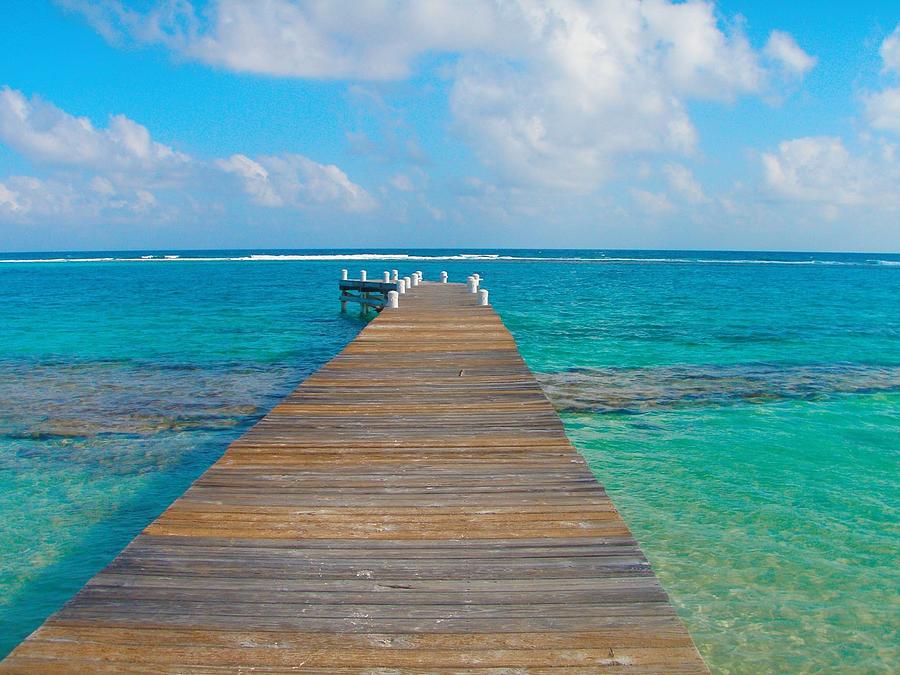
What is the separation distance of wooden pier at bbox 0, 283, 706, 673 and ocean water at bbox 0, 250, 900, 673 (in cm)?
Answer: 204

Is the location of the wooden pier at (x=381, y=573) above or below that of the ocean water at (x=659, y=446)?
above

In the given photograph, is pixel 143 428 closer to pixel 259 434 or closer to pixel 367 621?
pixel 259 434

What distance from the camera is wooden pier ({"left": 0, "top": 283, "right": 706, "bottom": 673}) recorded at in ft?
10.8

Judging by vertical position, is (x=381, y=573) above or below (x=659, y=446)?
above

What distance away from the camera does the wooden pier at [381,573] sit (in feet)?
10.8

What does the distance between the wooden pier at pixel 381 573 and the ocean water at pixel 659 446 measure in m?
2.04

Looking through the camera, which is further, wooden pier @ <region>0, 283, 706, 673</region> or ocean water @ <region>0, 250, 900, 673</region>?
ocean water @ <region>0, 250, 900, 673</region>

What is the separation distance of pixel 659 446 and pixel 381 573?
7.83m

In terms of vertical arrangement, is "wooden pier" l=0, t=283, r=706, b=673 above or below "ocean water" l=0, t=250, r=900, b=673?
above

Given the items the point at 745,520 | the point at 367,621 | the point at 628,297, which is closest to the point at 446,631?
the point at 367,621

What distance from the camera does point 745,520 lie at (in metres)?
7.96

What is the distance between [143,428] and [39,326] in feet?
63.3

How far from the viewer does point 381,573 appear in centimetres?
409

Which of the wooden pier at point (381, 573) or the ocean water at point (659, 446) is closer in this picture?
the wooden pier at point (381, 573)
